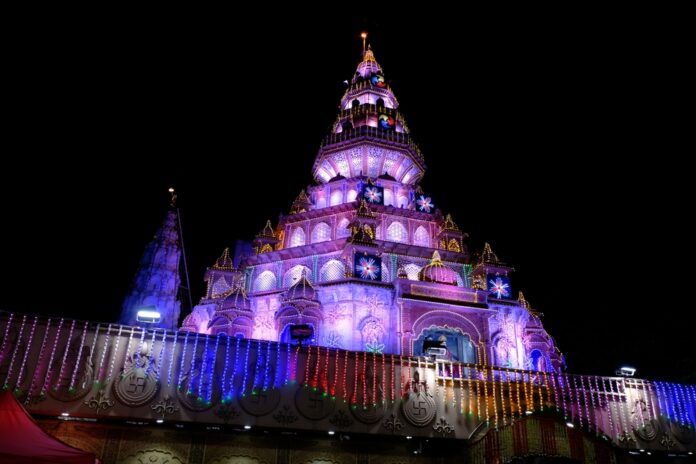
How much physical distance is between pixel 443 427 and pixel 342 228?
701 inches

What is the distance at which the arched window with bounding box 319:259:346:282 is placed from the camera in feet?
103

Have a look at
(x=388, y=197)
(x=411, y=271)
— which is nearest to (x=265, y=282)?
(x=411, y=271)

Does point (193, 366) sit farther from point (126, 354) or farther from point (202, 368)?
point (126, 354)

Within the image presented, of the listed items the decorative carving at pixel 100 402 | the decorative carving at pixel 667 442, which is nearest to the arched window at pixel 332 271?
the decorative carving at pixel 100 402

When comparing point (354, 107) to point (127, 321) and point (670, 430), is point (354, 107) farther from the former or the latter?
point (670, 430)

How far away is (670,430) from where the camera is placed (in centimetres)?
2231

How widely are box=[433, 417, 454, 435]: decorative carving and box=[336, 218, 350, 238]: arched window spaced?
661 inches

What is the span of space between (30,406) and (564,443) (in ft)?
61.8

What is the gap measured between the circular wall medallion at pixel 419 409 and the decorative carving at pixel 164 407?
8866mm

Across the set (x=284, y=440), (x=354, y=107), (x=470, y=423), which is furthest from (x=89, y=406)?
(x=354, y=107)

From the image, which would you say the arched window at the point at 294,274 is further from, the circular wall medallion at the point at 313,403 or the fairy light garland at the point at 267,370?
the circular wall medallion at the point at 313,403

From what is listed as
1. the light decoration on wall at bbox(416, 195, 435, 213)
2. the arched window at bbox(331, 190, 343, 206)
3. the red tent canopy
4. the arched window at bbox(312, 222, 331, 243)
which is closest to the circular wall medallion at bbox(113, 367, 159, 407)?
the red tent canopy

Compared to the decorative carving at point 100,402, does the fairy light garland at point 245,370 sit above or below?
above

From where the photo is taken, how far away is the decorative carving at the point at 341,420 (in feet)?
63.1
